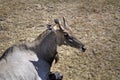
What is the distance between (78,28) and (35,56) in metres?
2.86

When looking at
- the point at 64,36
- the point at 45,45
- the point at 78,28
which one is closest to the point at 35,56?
the point at 45,45

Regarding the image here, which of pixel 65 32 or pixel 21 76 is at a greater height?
pixel 65 32

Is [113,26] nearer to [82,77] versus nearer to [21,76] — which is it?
[82,77]

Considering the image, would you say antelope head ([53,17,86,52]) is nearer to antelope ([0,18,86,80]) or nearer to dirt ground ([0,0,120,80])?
antelope ([0,18,86,80])

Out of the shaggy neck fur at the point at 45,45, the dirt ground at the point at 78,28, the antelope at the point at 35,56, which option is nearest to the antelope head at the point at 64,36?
the antelope at the point at 35,56

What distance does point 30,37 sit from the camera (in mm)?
9125

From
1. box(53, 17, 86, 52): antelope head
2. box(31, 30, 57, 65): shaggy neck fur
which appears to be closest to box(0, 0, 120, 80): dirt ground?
box(53, 17, 86, 52): antelope head

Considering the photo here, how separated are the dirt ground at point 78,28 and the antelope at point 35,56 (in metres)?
0.94

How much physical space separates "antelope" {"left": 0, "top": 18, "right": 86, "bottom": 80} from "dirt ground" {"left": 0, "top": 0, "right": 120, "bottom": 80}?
94 cm

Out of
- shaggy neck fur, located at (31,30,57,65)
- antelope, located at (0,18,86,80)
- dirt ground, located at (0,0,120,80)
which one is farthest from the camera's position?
dirt ground, located at (0,0,120,80)

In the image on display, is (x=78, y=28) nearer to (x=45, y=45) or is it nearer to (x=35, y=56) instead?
(x=45, y=45)

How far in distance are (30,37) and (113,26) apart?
243 centimetres

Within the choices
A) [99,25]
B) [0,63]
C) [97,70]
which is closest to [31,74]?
[0,63]

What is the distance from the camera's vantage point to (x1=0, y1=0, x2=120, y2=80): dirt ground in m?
7.79
